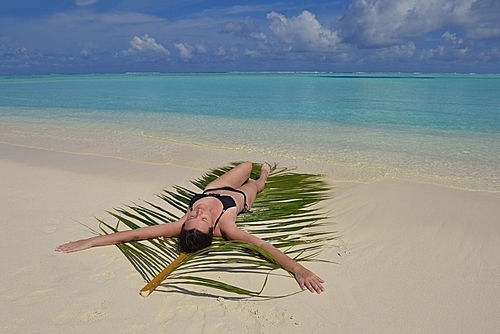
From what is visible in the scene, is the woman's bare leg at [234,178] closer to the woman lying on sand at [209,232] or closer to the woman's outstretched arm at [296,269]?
the woman lying on sand at [209,232]

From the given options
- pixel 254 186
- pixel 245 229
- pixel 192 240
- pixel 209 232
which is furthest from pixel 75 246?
pixel 254 186

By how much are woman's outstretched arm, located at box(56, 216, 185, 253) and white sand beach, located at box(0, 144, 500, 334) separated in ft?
0.27

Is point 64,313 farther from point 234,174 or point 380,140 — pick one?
point 380,140

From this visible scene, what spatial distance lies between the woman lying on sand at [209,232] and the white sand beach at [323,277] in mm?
122

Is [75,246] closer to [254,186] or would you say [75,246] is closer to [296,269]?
[296,269]

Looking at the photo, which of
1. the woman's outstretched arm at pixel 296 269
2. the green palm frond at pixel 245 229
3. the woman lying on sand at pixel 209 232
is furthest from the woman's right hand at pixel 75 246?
the woman's outstretched arm at pixel 296 269

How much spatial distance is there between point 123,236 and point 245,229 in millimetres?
1153

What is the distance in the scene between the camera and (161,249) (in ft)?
11.5

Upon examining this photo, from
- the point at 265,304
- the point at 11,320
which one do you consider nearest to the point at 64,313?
the point at 11,320

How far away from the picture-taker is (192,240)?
11.0ft

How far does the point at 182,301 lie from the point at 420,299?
1.63 metres

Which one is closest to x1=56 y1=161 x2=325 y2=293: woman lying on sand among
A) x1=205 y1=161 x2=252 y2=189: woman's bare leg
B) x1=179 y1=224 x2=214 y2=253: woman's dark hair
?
x1=179 y1=224 x2=214 y2=253: woman's dark hair

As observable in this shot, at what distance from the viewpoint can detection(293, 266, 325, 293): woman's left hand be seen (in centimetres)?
291

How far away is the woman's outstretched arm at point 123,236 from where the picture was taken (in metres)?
3.49
